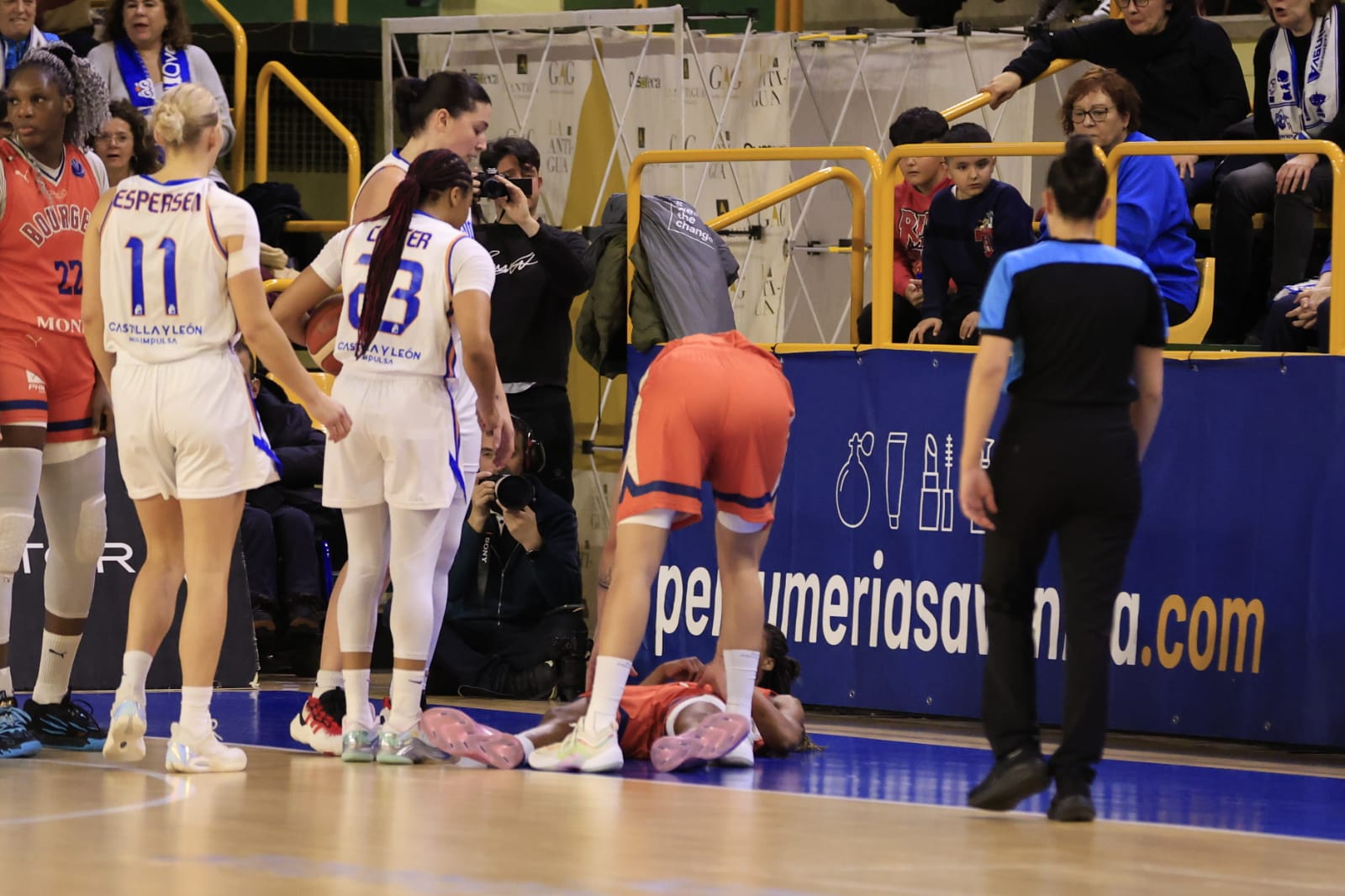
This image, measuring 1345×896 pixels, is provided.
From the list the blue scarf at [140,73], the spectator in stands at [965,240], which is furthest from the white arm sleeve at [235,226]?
the blue scarf at [140,73]

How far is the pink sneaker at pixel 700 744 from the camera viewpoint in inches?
257

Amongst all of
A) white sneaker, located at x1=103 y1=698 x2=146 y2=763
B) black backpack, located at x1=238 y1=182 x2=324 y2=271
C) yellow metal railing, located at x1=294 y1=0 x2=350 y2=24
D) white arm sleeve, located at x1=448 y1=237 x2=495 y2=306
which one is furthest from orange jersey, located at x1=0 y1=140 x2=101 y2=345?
yellow metal railing, located at x1=294 y1=0 x2=350 y2=24

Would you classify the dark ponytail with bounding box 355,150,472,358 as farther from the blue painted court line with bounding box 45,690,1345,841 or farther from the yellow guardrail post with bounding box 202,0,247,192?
the yellow guardrail post with bounding box 202,0,247,192

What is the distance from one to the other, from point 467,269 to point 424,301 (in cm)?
18

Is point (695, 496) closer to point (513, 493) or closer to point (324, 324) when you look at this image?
point (324, 324)

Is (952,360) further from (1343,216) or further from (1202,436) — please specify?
(1343,216)

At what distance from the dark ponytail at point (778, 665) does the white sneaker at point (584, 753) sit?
1.19 metres

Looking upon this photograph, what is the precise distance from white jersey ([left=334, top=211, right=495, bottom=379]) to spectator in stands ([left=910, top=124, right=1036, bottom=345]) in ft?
8.69

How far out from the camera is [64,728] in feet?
22.6

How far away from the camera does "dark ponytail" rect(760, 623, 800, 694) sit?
7.55 m

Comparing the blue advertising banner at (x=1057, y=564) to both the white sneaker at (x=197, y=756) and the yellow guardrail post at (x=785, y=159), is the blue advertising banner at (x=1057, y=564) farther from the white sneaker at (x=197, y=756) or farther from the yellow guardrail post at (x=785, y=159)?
the white sneaker at (x=197, y=756)

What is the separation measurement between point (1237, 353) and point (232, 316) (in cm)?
391

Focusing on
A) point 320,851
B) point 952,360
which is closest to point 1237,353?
point 952,360

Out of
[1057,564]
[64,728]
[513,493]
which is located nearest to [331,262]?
[64,728]
